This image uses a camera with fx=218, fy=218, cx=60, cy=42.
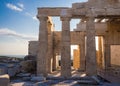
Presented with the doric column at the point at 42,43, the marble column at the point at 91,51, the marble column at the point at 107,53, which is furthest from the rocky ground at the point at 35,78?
the marble column at the point at 107,53

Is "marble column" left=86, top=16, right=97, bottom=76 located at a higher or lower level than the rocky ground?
higher

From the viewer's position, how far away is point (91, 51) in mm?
16734

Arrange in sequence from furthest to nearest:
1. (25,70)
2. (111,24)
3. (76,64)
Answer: (76,64)
(111,24)
(25,70)

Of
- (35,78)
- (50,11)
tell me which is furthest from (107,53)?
(35,78)

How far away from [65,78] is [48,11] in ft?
17.8

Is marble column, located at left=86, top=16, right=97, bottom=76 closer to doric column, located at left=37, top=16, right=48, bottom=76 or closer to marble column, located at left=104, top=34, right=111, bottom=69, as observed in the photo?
doric column, located at left=37, top=16, right=48, bottom=76

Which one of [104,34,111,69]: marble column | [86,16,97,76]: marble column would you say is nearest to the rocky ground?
[86,16,97,76]: marble column

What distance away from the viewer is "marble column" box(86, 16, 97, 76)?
54.1 feet

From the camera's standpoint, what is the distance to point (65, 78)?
1602 cm

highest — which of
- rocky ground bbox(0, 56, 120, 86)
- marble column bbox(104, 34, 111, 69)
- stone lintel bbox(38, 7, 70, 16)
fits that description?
stone lintel bbox(38, 7, 70, 16)

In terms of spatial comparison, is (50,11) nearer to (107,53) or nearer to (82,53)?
(82,53)

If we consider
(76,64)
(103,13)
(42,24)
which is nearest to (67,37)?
(42,24)

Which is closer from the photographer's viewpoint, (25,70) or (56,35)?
(25,70)

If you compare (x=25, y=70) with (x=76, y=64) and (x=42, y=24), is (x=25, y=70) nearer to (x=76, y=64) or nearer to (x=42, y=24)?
(x=42, y=24)
